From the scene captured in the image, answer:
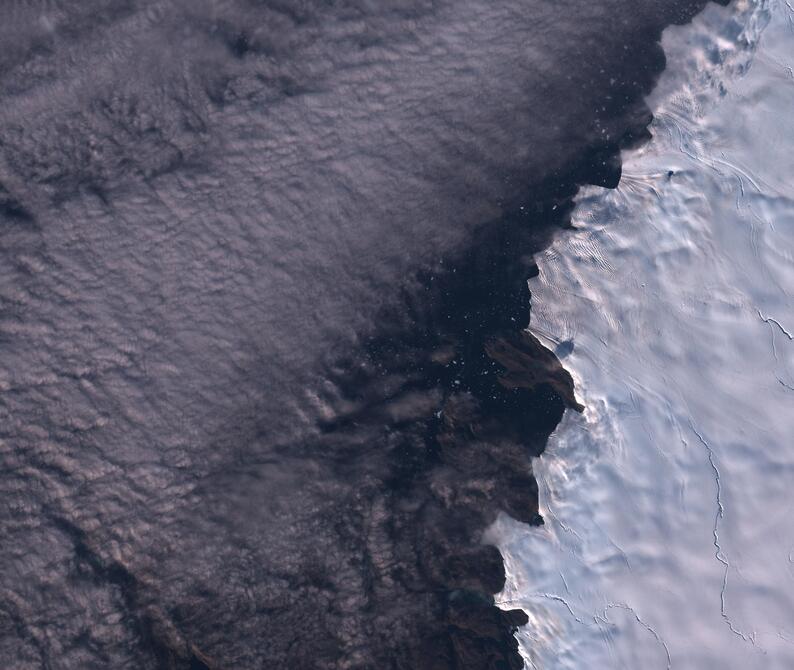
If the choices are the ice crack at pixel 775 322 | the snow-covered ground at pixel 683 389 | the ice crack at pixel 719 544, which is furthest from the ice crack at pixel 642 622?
the ice crack at pixel 775 322

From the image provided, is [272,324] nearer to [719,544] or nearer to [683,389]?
[683,389]

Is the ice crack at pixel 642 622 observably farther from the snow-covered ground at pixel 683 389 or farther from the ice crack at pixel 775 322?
the ice crack at pixel 775 322

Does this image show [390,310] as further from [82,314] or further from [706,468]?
[706,468]

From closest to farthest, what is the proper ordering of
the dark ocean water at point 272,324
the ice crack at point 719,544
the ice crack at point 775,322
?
1. the dark ocean water at point 272,324
2. the ice crack at point 719,544
3. the ice crack at point 775,322

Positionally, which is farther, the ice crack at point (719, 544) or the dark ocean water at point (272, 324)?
the ice crack at point (719, 544)

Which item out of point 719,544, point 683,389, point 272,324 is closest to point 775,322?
point 683,389

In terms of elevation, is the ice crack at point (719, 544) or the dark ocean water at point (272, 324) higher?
the dark ocean water at point (272, 324)

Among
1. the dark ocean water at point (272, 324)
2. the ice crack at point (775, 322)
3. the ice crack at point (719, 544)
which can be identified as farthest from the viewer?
the ice crack at point (775, 322)

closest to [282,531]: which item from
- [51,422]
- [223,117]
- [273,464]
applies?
[273,464]
